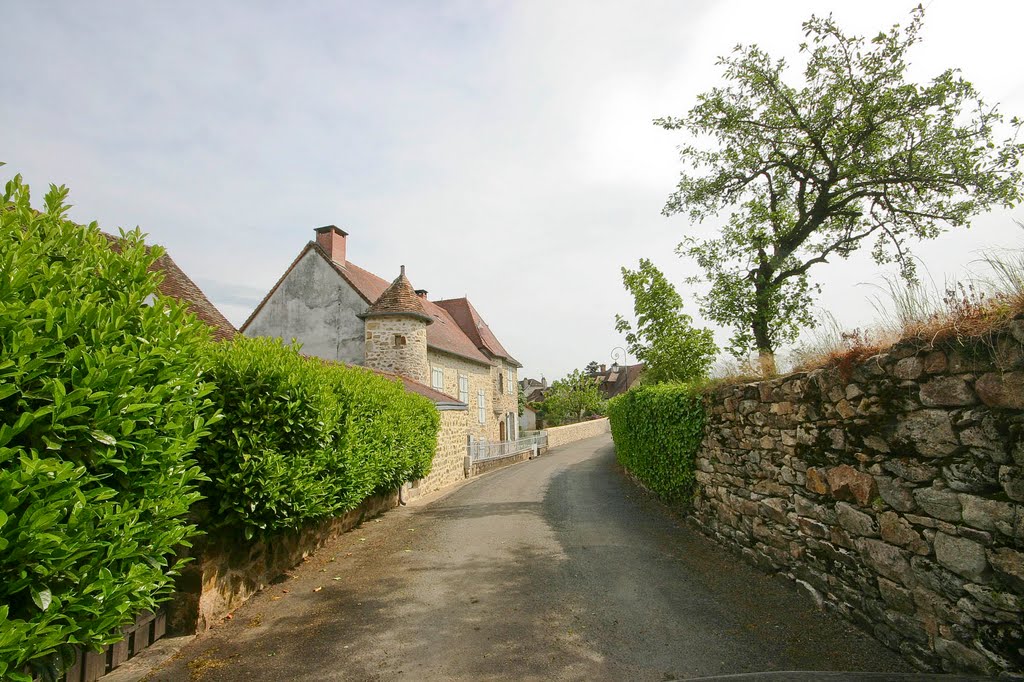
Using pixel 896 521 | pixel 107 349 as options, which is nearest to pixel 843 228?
pixel 896 521

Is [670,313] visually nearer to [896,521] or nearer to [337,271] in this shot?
[896,521]

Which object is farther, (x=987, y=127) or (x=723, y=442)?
(x=987, y=127)

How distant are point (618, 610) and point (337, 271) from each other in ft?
62.8

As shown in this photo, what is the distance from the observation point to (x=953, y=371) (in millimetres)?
3518

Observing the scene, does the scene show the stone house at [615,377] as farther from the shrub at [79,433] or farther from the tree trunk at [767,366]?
the shrub at [79,433]

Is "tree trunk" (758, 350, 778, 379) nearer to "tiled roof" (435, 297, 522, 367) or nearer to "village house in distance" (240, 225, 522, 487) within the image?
"village house in distance" (240, 225, 522, 487)

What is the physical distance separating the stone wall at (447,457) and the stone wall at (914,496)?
9969 millimetres

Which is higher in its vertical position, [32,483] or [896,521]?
[32,483]

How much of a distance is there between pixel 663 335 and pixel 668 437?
4333mm

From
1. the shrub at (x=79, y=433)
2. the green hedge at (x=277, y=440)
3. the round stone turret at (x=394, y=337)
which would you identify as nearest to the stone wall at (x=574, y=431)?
the round stone turret at (x=394, y=337)

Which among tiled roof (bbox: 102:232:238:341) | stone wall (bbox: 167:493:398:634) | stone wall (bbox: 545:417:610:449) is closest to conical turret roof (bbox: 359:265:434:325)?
tiled roof (bbox: 102:232:238:341)

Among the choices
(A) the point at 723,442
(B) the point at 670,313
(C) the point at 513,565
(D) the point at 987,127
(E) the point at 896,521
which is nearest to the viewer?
(E) the point at 896,521

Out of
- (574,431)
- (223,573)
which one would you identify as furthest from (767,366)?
(574,431)

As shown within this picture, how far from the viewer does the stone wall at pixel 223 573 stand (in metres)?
4.82
